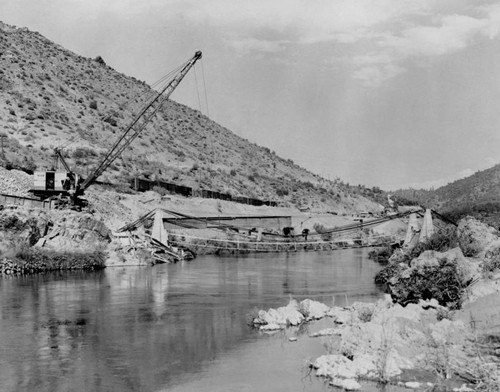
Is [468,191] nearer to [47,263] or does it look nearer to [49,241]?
[49,241]

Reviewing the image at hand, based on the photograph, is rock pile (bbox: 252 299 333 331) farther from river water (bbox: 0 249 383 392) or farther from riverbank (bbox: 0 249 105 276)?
riverbank (bbox: 0 249 105 276)

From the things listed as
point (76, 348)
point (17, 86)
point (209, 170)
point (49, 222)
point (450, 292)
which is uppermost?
point (17, 86)

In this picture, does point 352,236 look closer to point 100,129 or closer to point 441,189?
point 100,129

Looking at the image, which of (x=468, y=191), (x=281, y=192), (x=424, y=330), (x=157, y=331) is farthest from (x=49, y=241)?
(x=468, y=191)

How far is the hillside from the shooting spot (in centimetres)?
7800

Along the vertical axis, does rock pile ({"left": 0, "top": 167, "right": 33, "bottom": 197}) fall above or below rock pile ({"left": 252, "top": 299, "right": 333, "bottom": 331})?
above

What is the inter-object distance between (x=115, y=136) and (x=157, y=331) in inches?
2716

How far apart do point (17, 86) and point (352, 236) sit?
4915 cm

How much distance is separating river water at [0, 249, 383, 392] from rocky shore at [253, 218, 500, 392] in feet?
2.80

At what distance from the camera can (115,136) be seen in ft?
295

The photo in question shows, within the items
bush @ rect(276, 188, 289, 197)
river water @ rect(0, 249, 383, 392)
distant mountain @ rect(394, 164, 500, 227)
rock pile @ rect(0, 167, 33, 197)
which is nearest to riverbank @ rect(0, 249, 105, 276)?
river water @ rect(0, 249, 383, 392)

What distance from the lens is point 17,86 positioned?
90500 mm

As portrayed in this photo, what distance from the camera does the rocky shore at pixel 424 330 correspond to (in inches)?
658

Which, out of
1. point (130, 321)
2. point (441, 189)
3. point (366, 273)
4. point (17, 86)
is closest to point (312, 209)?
point (17, 86)
